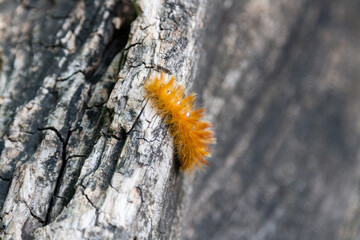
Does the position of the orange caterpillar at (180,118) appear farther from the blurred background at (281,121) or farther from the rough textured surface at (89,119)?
the blurred background at (281,121)

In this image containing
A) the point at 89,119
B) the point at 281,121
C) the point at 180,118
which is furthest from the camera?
the point at 281,121

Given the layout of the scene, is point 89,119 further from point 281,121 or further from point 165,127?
point 281,121

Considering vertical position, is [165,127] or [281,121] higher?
[281,121]

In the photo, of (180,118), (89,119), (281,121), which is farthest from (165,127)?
(281,121)

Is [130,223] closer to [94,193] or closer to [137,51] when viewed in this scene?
[94,193]

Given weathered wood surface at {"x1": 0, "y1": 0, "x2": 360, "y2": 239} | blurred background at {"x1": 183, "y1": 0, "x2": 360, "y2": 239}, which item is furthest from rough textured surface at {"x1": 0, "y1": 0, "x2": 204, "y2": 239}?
blurred background at {"x1": 183, "y1": 0, "x2": 360, "y2": 239}

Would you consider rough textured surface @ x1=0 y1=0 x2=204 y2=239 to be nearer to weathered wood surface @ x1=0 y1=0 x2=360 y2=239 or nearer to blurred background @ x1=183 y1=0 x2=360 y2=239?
weathered wood surface @ x1=0 y1=0 x2=360 y2=239

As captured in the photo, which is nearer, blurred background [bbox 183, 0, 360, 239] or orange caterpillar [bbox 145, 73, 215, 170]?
orange caterpillar [bbox 145, 73, 215, 170]
